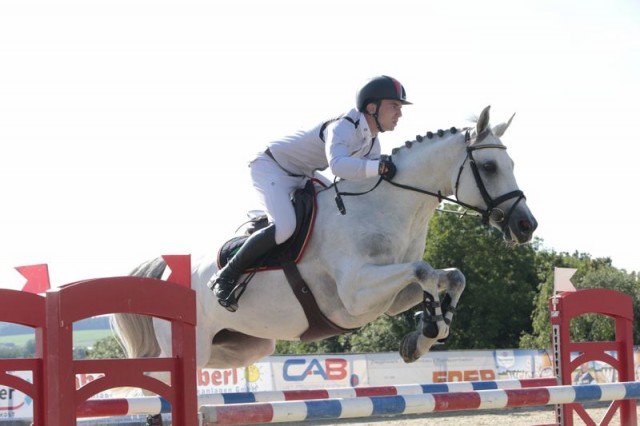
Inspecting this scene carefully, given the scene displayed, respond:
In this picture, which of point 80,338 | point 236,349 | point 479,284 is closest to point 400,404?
point 236,349

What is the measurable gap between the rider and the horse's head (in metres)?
0.43

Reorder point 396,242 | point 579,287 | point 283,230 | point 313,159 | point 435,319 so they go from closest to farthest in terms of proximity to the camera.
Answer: point 435,319
point 396,242
point 283,230
point 313,159
point 579,287

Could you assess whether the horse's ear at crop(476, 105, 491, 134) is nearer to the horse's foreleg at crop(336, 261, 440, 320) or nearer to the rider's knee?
the horse's foreleg at crop(336, 261, 440, 320)

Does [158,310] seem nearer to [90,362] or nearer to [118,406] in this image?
[90,362]

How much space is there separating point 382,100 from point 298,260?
1.04m

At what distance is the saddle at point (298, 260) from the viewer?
516cm

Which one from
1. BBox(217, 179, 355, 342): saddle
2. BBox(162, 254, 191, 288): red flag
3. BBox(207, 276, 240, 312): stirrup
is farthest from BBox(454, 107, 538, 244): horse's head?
BBox(162, 254, 191, 288): red flag

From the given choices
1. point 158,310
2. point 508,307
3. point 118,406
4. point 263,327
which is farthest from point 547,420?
point 508,307

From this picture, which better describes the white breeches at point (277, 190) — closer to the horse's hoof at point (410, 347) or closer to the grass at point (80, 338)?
the horse's hoof at point (410, 347)

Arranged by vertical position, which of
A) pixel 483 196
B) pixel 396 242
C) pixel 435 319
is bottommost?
pixel 435 319

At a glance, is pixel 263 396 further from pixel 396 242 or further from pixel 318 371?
pixel 318 371

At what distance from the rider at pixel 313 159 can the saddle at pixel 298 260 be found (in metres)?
0.06

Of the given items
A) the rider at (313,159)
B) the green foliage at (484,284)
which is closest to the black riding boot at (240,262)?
the rider at (313,159)

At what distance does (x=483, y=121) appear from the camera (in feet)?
16.4
